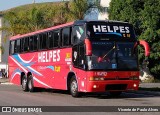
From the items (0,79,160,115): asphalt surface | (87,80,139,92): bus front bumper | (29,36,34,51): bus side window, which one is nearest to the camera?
(0,79,160,115): asphalt surface

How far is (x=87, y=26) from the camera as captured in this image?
18625 mm

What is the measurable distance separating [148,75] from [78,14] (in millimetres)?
9818

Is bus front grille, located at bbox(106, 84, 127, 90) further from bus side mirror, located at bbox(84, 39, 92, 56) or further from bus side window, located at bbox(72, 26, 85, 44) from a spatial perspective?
bus side window, located at bbox(72, 26, 85, 44)

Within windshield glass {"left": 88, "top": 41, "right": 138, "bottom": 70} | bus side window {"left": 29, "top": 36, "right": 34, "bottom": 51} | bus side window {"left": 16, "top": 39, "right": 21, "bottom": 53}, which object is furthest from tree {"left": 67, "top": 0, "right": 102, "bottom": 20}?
windshield glass {"left": 88, "top": 41, "right": 138, "bottom": 70}

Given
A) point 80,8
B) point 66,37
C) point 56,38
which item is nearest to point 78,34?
point 66,37

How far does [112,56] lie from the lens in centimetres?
1847

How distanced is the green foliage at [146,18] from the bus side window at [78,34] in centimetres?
1732

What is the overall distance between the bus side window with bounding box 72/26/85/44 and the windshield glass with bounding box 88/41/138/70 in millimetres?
856

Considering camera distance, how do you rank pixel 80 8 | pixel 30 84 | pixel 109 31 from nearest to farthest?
1. pixel 109 31
2. pixel 30 84
3. pixel 80 8

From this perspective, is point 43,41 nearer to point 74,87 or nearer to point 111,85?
point 74,87

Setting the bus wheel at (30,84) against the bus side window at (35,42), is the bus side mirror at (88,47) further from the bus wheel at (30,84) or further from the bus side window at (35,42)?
the bus wheel at (30,84)

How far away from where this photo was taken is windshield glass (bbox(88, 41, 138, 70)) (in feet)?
59.9

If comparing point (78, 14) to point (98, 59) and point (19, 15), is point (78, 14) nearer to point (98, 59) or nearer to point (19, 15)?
point (19, 15)

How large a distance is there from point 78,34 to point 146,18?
18.3 m
